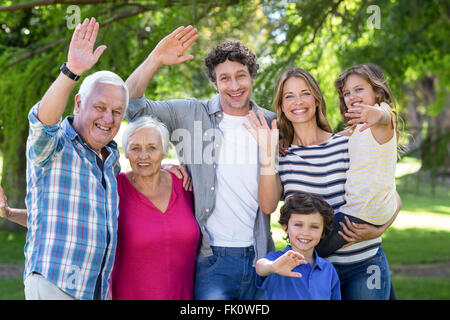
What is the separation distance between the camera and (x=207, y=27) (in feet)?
13.9

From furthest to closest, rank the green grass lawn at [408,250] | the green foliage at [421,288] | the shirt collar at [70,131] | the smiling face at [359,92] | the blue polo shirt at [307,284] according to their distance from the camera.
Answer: the green foliage at [421,288] < the green grass lawn at [408,250] < the smiling face at [359,92] < the blue polo shirt at [307,284] < the shirt collar at [70,131]

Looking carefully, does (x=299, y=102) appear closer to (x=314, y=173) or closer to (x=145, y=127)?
(x=314, y=173)

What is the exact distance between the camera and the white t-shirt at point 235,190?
2781 millimetres

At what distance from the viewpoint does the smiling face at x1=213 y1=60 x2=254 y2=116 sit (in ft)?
9.53

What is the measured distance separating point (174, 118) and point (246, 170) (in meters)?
0.52

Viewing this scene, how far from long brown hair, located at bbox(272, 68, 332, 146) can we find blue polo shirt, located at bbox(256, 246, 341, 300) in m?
0.71

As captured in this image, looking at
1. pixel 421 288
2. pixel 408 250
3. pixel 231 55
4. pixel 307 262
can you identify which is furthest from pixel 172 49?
pixel 408 250

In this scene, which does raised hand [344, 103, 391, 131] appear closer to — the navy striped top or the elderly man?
the navy striped top

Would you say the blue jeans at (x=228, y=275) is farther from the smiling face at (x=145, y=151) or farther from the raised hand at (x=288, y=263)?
the smiling face at (x=145, y=151)

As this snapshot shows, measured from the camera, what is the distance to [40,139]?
6.82ft

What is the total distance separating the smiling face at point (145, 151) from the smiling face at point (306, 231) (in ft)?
2.48

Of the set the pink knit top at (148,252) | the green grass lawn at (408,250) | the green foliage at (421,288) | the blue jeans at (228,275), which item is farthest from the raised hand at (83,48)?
the green foliage at (421,288)
